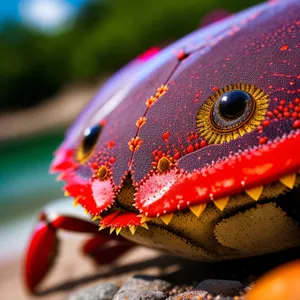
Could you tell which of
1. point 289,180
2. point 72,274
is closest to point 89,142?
point 289,180

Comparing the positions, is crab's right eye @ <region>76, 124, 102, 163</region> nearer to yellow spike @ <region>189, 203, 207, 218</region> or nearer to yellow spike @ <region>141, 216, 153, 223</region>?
yellow spike @ <region>141, 216, 153, 223</region>

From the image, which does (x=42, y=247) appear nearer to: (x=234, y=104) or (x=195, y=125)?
(x=195, y=125)

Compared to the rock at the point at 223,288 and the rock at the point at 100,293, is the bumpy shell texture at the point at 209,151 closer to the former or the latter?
the rock at the point at 223,288

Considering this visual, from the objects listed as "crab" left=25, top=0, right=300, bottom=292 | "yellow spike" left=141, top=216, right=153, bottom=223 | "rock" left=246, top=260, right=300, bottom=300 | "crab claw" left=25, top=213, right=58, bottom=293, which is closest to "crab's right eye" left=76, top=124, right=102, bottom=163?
"crab" left=25, top=0, right=300, bottom=292

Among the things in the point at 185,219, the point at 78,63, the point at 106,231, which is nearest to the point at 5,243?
the point at 106,231

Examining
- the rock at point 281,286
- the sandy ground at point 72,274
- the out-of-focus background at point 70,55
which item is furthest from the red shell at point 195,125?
the out-of-focus background at point 70,55

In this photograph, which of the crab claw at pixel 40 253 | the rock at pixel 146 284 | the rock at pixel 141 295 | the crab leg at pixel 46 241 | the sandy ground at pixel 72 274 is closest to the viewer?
the rock at pixel 141 295

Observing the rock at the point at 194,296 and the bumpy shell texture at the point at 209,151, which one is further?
the rock at the point at 194,296
